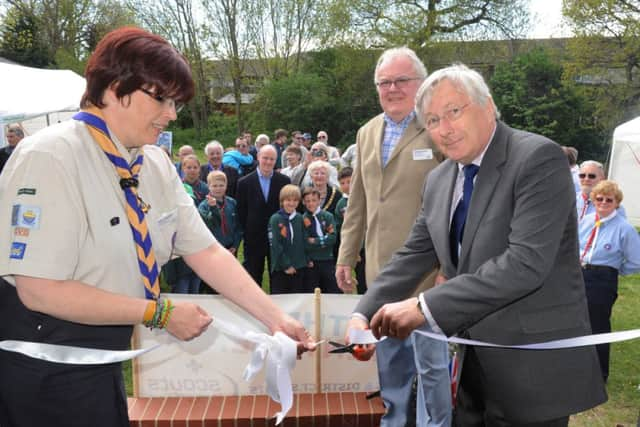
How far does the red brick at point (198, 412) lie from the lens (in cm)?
411

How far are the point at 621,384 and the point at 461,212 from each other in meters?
4.11

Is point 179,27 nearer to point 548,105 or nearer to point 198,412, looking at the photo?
point 548,105

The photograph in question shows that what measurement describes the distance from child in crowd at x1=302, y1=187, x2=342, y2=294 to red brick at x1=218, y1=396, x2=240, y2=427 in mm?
2520

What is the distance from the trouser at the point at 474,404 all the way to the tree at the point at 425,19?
29650mm

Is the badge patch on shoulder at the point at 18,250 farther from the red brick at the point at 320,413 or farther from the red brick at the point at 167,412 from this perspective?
the red brick at the point at 320,413

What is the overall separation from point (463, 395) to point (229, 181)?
23.3 ft

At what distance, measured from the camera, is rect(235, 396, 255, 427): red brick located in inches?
162

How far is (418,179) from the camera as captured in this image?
363cm

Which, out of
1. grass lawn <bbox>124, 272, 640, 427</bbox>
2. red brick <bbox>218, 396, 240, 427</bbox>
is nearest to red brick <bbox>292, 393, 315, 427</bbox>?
red brick <bbox>218, 396, 240, 427</bbox>

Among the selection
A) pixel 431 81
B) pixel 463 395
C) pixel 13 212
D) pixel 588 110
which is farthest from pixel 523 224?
pixel 588 110

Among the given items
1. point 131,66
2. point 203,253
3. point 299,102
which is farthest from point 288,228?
point 299,102

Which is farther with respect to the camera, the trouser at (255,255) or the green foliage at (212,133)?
the green foliage at (212,133)

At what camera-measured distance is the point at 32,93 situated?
10.6 metres

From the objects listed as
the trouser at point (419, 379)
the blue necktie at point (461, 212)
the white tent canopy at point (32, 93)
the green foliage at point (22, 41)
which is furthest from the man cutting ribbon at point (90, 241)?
the green foliage at point (22, 41)
